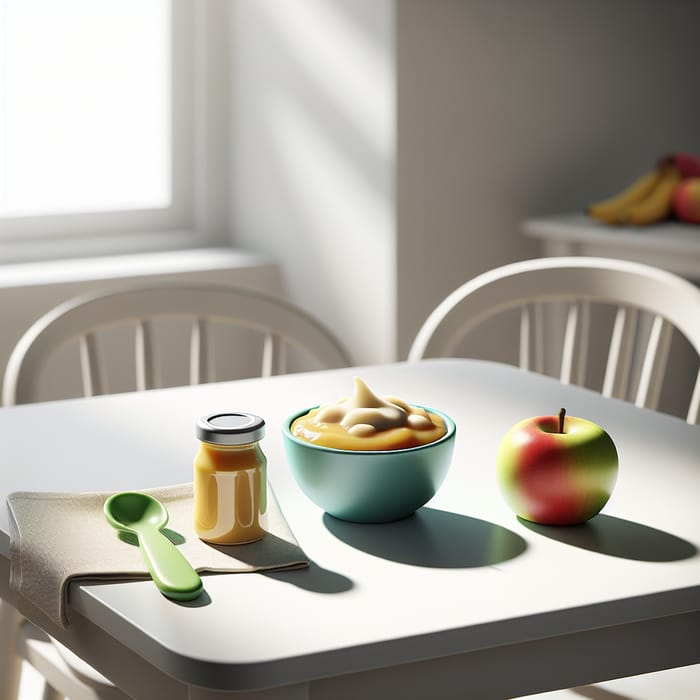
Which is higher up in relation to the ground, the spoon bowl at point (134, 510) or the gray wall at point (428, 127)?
the gray wall at point (428, 127)

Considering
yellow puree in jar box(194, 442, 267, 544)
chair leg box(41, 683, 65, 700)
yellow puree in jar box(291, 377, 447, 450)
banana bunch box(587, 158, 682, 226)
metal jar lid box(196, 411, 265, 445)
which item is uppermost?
banana bunch box(587, 158, 682, 226)

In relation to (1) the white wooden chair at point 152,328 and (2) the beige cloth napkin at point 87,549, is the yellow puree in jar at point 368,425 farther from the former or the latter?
(1) the white wooden chair at point 152,328


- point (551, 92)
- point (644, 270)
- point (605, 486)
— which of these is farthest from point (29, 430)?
point (551, 92)

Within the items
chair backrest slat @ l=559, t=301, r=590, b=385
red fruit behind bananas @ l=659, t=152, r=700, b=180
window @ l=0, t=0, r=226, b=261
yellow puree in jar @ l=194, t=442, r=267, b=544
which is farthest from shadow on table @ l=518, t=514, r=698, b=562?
window @ l=0, t=0, r=226, b=261

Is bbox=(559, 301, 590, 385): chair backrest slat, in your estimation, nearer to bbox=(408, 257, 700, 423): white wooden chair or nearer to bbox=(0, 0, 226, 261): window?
bbox=(408, 257, 700, 423): white wooden chair

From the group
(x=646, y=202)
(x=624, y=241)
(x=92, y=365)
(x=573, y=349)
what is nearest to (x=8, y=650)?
(x=92, y=365)

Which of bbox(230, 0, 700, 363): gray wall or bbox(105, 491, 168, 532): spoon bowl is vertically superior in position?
bbox(230, 0, 700, 363): gray wall

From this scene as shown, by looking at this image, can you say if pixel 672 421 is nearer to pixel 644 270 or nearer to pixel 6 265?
pixel 644 270

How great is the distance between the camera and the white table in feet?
2.63

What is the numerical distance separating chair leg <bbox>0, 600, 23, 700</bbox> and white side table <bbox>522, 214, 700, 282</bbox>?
1.41m

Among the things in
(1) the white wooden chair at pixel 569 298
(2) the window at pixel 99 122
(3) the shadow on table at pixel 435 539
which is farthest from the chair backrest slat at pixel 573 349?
(2) the window at pixel 99 122

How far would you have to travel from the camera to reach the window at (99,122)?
9.19 feet

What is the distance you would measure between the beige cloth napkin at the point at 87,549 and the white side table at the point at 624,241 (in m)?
1.50

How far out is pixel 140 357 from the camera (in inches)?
66.0
